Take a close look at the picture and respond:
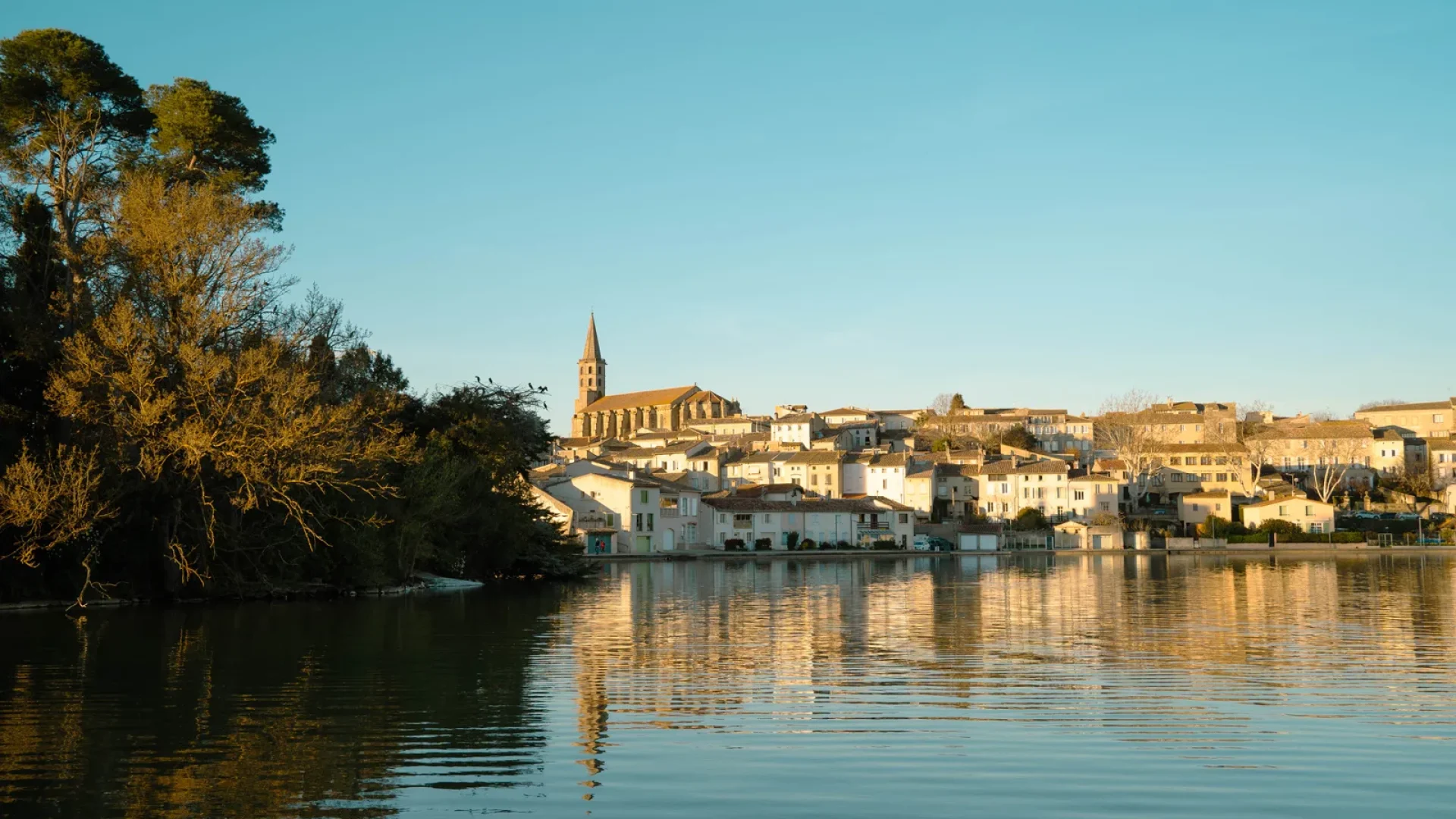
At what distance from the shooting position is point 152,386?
32.1 metres

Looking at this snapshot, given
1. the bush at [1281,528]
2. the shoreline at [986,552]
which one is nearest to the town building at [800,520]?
the shoreline at [986,552]

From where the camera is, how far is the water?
10.7m

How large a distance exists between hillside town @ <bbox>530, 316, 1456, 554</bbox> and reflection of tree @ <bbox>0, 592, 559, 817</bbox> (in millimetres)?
54695

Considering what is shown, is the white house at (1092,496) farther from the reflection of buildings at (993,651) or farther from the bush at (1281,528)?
the reflection of buildings at (993,651)

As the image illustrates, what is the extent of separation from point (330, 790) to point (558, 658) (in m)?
10.9

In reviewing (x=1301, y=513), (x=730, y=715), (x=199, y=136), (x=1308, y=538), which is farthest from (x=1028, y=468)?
(x=730, y=715)

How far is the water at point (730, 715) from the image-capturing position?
1073 cm

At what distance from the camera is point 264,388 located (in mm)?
33062

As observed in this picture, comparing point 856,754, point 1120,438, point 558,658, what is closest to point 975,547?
point 1120,438

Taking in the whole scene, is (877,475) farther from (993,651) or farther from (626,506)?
(993,651)

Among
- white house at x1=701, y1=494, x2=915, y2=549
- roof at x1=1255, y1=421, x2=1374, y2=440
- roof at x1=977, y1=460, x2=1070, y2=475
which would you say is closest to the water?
white house at x1=701, y1=494, x2=915, y2=549

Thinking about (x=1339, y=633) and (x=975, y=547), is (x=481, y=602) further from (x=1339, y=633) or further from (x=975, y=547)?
(x=975, y=547)

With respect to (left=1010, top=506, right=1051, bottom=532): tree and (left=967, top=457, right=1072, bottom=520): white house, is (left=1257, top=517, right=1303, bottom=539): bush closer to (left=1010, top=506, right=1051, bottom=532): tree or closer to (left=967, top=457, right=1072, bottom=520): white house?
(left=967, top=457, right=1072, bottom=520): white house

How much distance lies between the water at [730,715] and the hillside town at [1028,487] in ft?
175
